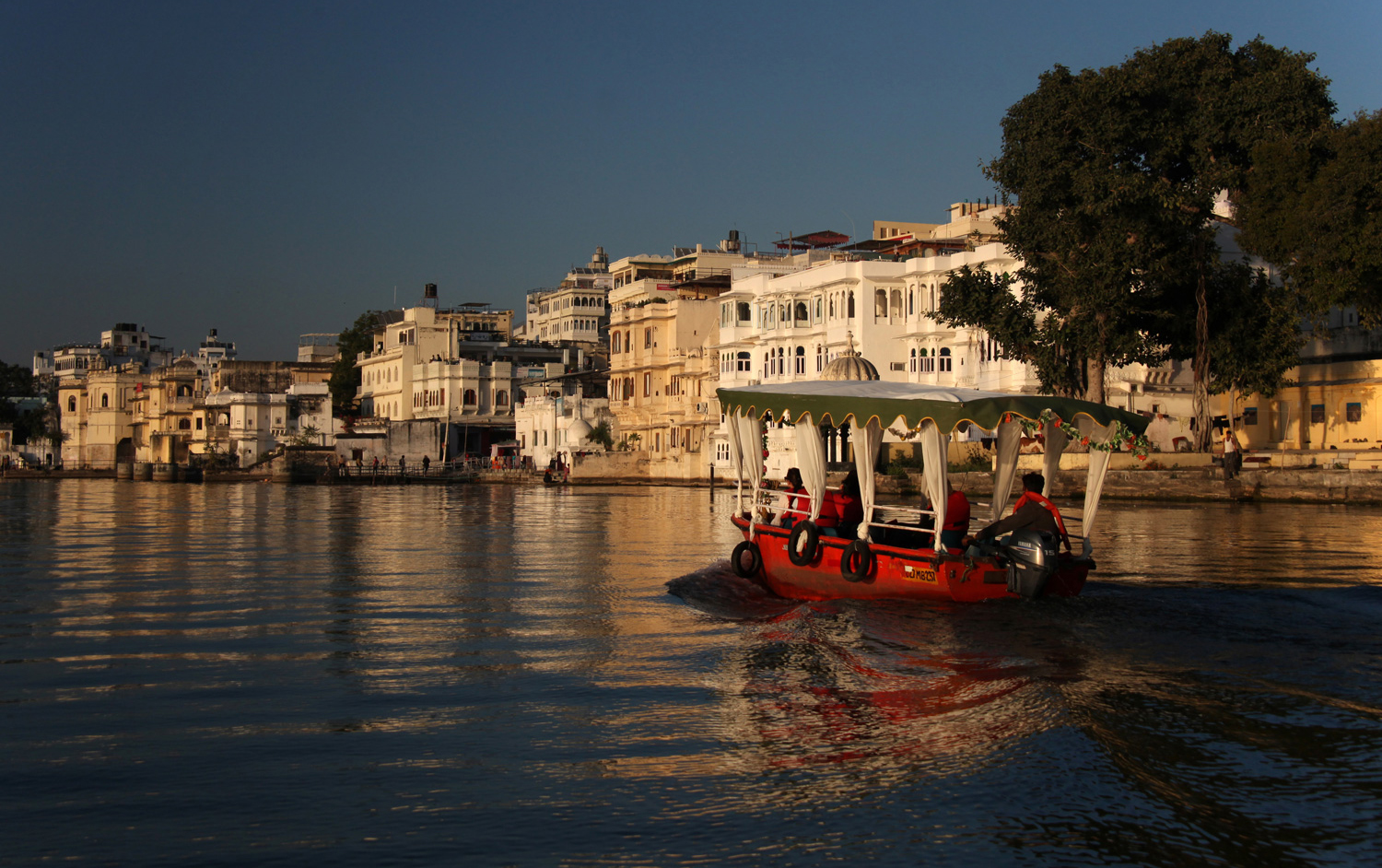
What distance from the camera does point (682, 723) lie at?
934cm

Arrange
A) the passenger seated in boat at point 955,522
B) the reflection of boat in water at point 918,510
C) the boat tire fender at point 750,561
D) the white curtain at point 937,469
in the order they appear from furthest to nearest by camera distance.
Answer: the boat tire fender at point 750,561 → the passenger seated in boat at point 955,522 → the white curtain at point 937,469 → the reflection of boat in water at point 918,510

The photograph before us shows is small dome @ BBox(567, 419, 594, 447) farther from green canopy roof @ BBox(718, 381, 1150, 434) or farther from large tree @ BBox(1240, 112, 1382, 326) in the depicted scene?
green canopy roof @ BBox(718, 381, 1150, 434)

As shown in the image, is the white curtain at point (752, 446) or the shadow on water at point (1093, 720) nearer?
the shadow on water at point (1093, 720)

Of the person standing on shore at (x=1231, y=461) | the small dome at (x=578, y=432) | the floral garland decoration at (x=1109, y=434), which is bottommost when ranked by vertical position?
the person standing on shore at (x=1231, y=461)

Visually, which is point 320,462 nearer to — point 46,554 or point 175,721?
point 46,554

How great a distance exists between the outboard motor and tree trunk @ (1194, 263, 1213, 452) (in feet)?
92.2

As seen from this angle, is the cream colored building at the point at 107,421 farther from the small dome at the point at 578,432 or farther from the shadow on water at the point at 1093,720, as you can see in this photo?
the shadow on water at the point at 1093,720

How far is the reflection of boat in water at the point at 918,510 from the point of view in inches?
580

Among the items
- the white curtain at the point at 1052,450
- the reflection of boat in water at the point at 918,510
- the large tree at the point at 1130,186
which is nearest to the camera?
the reflection of boat in water at the point at 918,510

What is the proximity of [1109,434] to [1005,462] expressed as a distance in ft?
5.26

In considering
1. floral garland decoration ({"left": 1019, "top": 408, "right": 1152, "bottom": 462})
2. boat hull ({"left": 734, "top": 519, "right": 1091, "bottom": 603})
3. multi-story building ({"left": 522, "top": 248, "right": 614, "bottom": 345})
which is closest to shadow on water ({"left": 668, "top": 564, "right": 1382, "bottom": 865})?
boat hull ({"left": 734, "top": 519, "right": 1091, "bottom": 603})

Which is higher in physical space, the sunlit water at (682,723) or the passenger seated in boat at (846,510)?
the passenger seated in boat at (846,510)

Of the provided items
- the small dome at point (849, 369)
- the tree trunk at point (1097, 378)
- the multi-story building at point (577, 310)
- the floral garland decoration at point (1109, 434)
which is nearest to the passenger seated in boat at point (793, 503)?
the floral garland decoration at point (1109, 434)

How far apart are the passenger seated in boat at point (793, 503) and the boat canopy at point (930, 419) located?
397 mm
